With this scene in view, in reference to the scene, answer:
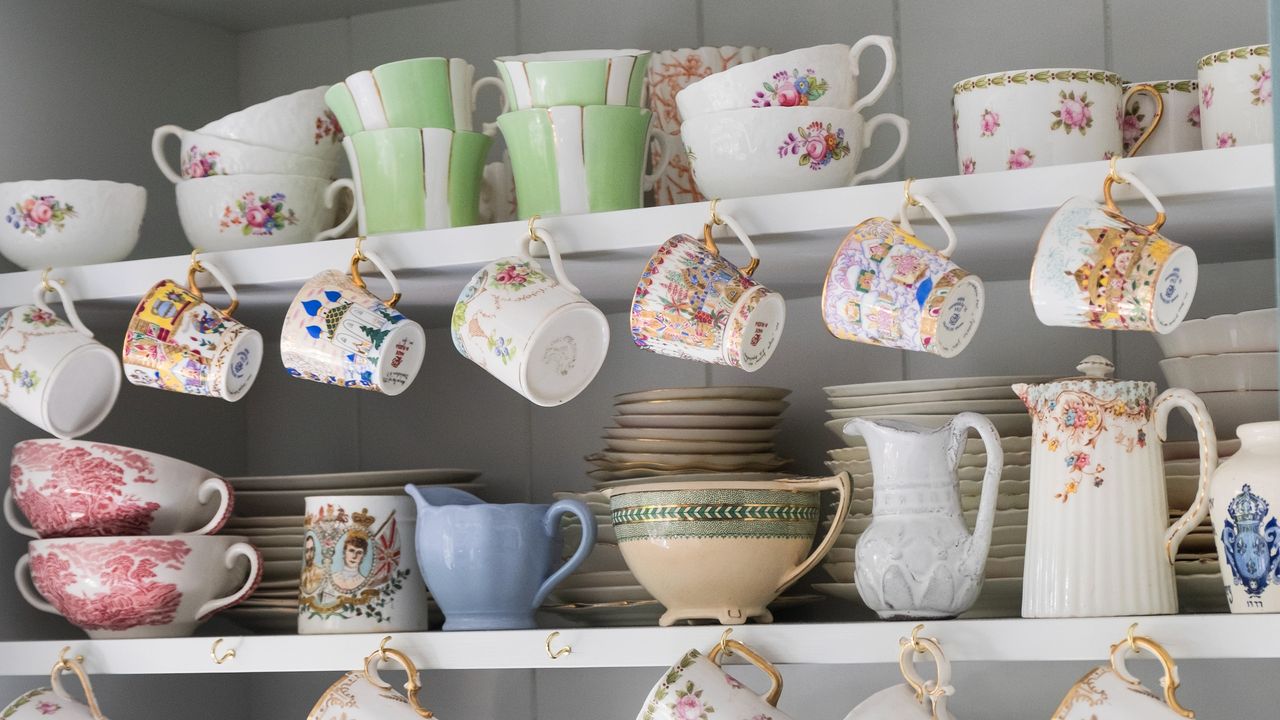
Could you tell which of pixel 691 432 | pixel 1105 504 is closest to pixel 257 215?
pixel 691 432

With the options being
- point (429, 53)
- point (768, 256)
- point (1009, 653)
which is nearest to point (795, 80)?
point (768, 256)

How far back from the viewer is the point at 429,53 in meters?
1.59

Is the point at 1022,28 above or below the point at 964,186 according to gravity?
above

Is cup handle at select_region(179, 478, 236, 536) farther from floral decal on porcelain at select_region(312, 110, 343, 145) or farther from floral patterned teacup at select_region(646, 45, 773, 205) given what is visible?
floral patterned teacup at select_region(646, 45, 773, 205)

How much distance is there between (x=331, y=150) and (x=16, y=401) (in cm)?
35

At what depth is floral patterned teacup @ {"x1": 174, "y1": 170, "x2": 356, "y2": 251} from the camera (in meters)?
1.29

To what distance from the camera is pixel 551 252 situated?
3.69 feet

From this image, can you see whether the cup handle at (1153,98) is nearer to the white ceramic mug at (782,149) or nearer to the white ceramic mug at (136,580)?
the white ceramic mug at (782,149)

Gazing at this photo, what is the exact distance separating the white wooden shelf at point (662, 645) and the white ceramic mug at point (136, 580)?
0.10 feet

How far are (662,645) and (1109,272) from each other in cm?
41

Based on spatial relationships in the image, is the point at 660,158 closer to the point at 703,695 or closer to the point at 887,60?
the point at 887,60

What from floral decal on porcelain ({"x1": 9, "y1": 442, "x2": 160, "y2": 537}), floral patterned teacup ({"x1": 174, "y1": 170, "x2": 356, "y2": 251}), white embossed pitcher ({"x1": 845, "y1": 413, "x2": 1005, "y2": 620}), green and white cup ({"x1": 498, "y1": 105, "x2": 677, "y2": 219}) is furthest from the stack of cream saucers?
floral decal on porcelain ({"x1": 9, "y1": 442, "x2": 160, "y2": 537})

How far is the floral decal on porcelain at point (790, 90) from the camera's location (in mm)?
1125

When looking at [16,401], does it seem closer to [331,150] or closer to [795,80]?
[331,150]
